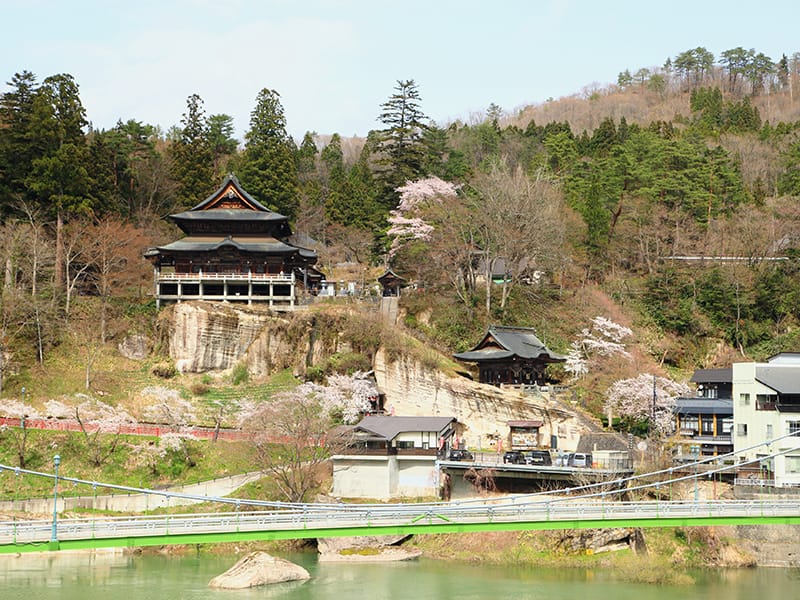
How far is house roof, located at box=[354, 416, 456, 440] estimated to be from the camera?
37.1 m

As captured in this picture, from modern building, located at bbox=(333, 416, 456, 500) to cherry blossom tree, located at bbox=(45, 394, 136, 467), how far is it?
28.0ft

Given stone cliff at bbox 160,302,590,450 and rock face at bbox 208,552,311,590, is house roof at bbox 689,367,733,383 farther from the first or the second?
rock face at bbox 208,552,311,590

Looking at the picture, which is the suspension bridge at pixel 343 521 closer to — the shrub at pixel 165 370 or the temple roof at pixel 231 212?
the shrub at pixel 165 370

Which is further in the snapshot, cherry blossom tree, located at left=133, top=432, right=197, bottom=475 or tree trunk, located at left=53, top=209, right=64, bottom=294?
tree trunk, located at left=53, top=209, right=64, bottom=294

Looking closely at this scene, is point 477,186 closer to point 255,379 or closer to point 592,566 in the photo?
point 255,379

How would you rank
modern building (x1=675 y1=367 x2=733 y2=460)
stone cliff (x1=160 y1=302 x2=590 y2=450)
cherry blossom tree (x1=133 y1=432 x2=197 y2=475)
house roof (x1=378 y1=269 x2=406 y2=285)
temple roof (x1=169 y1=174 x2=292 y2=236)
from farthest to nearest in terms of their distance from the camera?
house roof (x1=378 y1=269 x2=406 y2=285) → temple roof (x1=169 y1=174 x2=292 y2=236) → stone cliff (x1=160 y1=302 x2=590 y2=450) → modern building (x1=675 y1=367 x2=733 y2=460) → cherry blossom tree (x1=133 y1=432 x2=197 y2=475)

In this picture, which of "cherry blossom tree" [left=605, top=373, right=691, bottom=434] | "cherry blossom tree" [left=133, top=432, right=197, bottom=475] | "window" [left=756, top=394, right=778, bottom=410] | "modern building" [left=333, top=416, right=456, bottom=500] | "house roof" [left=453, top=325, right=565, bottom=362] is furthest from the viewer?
"house roof" [left=453, top=325, right=565, bottom=362]

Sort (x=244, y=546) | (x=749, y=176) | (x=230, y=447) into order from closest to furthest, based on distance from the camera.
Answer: (x=244, y=546), (x=230, y=447), (x=749, y=176)

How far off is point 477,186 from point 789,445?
69.3 feet

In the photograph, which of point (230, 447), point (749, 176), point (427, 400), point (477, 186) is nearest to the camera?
point (230, 447)

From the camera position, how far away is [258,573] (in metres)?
29.9

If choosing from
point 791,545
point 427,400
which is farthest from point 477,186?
point 791,545

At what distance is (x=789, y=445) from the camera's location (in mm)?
36125

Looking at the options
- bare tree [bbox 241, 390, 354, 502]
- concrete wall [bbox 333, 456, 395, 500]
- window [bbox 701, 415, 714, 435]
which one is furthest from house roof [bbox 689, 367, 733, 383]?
bare tree [bbox 241, 390, 354, 502]
